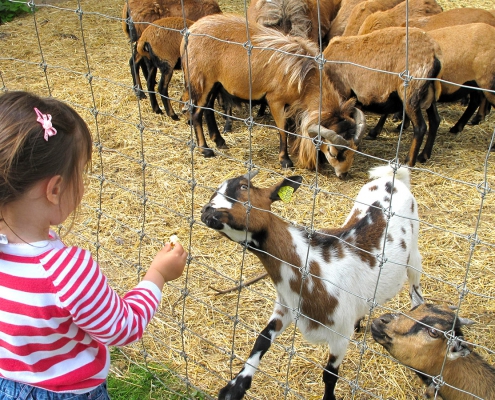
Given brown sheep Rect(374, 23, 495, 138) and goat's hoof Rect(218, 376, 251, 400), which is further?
brown sheep Rect(374, 23, 495, 138)

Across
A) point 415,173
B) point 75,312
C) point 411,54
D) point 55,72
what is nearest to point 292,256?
point 75,312

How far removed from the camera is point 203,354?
11.3 ft

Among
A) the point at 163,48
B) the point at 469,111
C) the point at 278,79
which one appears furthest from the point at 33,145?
the point at 469,111

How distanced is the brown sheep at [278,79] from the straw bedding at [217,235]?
49 centimetres

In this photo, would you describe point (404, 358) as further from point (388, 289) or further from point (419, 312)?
point (388, 289)

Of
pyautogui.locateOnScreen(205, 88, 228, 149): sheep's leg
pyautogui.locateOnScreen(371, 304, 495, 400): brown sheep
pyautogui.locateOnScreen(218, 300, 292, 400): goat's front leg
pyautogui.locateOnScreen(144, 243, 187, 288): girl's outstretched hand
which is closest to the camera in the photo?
pyautogui.locateOnScreen(144, 243, 187, 288): girl's outstretched hand

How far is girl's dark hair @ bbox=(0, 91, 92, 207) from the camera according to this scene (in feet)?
5.02

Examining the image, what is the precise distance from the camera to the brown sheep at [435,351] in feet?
8.84

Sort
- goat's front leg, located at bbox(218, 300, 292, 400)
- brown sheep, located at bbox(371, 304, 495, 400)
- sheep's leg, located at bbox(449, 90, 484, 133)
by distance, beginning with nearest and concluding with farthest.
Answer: brown sheep, located at bbox(371, 304, 495, 400) → goat's front leg, located at bbox(218, 300, 292, 400) → sheep's leg, located at bbox(449, 90, 484, 133)

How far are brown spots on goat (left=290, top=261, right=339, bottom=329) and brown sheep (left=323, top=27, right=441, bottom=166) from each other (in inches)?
130

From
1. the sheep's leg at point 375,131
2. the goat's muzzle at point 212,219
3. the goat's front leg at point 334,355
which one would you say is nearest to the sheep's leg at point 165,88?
the sheep's leg at point 375,131

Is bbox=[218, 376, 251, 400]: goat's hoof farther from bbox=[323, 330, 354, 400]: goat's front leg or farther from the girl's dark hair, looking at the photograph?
the girl's dark hair

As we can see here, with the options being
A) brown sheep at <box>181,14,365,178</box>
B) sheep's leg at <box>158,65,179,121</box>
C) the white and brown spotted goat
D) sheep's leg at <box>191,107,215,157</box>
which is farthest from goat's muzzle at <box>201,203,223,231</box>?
sheep's leg at <box>158,65,179,121</box>

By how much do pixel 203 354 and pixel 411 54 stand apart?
3.93 m
